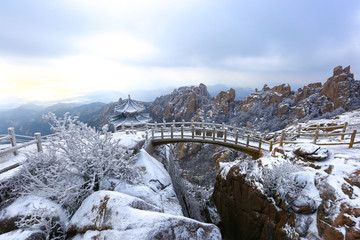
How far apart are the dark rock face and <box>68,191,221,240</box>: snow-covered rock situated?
168 inches

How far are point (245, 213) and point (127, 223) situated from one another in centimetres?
668

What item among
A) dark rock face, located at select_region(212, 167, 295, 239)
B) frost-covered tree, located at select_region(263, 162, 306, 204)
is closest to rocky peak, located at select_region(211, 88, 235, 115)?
dark rock face, located at select_region(212, 167, 295, 239)

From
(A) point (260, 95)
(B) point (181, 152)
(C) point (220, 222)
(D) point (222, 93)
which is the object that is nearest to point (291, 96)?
(A) point (260, 95)

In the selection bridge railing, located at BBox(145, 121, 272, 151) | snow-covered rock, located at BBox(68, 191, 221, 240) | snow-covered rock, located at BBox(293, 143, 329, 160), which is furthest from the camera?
bridge railing, located at BBox(145, 121, 272, 151)

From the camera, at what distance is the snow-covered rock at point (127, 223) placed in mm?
3646

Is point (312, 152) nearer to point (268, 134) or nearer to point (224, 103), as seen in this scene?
point (268, 134)

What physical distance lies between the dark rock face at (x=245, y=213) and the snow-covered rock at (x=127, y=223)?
14.0 ft

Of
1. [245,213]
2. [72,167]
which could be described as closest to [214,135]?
[245,213]

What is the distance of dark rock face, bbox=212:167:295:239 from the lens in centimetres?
670

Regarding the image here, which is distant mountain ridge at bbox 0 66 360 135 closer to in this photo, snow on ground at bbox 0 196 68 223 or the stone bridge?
the stone bridge

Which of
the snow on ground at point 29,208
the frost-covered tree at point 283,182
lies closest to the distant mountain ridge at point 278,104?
the frost-covered tree at point 283,182

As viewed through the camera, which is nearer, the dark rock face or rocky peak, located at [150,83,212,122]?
the dark rock face

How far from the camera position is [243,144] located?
1178cm

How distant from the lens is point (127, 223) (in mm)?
3898
